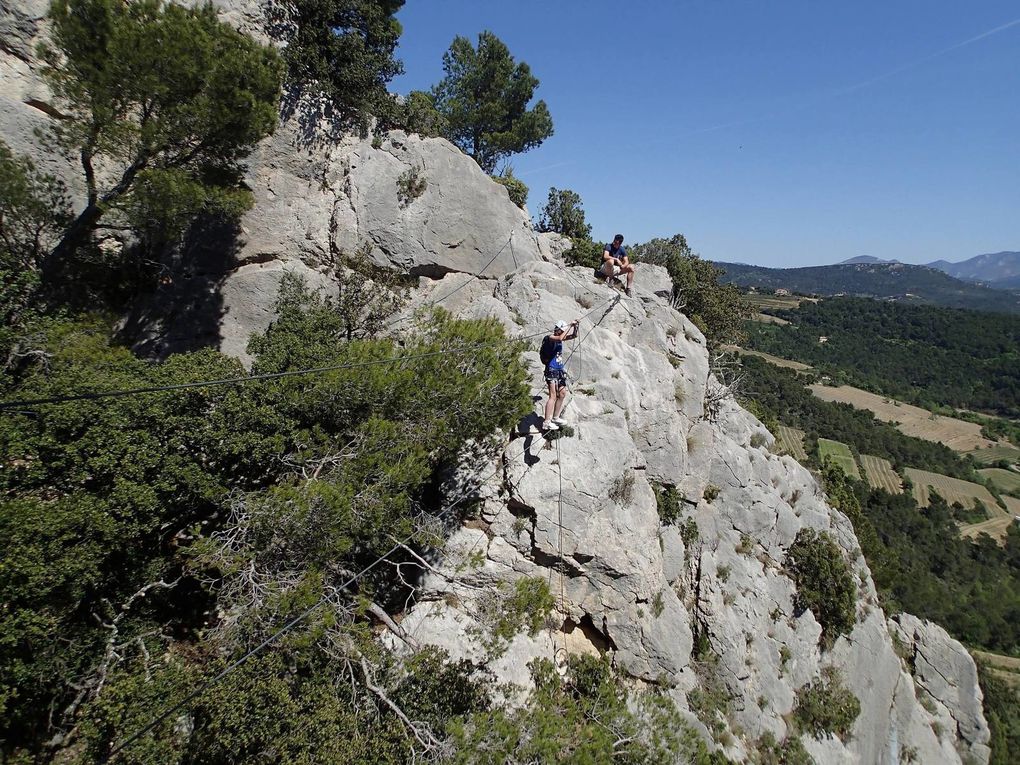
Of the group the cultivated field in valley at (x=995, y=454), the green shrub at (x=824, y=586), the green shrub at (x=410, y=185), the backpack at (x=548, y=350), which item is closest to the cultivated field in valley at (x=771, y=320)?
the cultivated field in valley at (x=995, y=454)

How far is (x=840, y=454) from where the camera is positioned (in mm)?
91500

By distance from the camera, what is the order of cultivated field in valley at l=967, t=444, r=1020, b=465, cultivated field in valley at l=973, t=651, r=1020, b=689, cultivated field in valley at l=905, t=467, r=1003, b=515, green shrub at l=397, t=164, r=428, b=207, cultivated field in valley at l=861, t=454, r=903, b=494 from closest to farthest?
1. green shrub at l=397, t=164, r=428, b=207
2. cultivated field in valley at l=973, t=651, r=1020, b=689
3. cultivated field in valley at l=861, t=454, r=903, b=494
4. cultivated field in valley at l=905, t=467, r=1003, b=515
5. cultivated field in valley at l=967, t=444, r=1020, b=465

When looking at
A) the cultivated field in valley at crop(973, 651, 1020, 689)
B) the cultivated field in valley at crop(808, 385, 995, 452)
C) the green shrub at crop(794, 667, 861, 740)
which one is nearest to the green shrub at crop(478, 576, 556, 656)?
the green shrub at crop(794, 667, 861, 740)

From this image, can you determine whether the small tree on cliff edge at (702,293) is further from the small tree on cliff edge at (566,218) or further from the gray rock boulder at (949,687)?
the gray rock boulder at (949,687)

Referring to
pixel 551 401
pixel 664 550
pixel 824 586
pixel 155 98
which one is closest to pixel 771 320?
pixel 824 586

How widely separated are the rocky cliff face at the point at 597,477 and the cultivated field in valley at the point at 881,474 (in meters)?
78.1

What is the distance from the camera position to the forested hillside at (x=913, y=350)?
474 feet

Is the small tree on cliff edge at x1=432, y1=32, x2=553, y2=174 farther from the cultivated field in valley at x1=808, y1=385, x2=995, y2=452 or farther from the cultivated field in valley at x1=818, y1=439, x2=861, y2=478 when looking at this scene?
the cultivated field in valley at x1=808, y1=385, x2=995, y2=452

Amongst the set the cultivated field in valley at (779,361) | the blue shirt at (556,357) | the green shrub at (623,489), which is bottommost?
the cultivated field in valley at (779,361)

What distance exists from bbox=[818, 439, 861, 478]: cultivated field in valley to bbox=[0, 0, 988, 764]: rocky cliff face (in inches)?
2869

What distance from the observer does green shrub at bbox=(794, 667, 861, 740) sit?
623 inches

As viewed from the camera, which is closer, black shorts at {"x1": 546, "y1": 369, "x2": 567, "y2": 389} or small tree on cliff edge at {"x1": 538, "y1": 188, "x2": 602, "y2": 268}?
black shorts at {"x1": 546, "y1": 369, "x2": 567, "y2": 389}

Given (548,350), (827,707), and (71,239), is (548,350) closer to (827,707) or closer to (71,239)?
(71,239)

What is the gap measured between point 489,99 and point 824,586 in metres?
28.5
